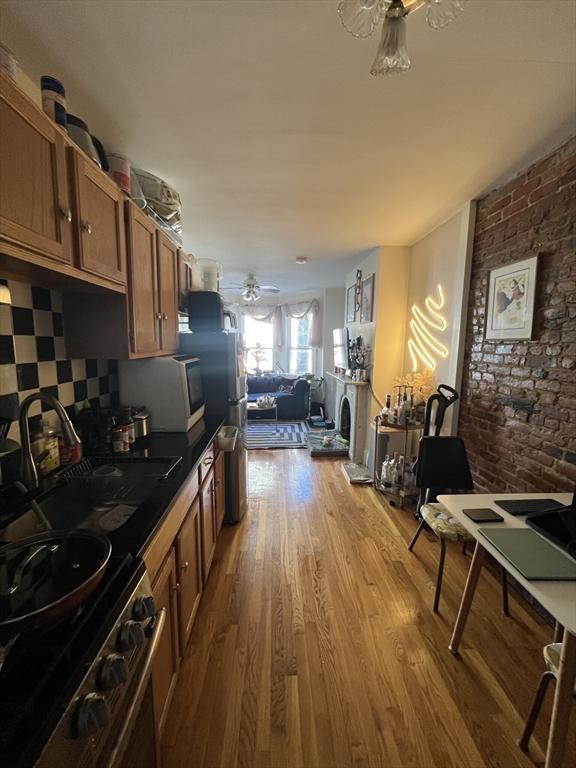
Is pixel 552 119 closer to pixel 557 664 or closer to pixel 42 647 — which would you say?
pixel 557 664

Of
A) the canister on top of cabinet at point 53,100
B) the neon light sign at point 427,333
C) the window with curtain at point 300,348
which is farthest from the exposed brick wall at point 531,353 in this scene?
the window with curtain at point 300,348

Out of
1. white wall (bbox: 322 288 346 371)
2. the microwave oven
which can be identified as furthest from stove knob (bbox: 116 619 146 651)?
white wall (bbox: 322 288 346 371)

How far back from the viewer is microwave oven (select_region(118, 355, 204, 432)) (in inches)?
81.1

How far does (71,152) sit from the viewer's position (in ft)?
3.67

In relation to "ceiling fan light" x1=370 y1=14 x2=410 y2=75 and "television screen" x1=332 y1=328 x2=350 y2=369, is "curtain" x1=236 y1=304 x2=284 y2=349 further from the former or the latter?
"ceiling fan light" x1=370 y1=14 x2=410 y2=75

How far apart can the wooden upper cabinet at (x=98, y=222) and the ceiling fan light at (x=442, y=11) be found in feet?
3.79

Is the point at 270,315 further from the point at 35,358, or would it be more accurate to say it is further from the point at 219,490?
the point at 35,358

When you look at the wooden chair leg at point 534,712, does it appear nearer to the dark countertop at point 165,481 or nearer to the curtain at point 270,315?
the dark countertop at point 165,481

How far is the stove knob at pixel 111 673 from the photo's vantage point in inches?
26.5

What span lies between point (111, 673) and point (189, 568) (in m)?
0.95

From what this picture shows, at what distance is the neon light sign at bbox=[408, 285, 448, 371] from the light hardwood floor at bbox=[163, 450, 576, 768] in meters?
1.65

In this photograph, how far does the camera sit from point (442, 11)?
2.79 feet

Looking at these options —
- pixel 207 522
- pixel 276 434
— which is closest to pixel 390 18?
pixel 207 522

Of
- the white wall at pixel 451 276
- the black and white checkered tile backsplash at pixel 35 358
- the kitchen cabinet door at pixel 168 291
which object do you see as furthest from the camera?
the white wall at pixel 451 276
